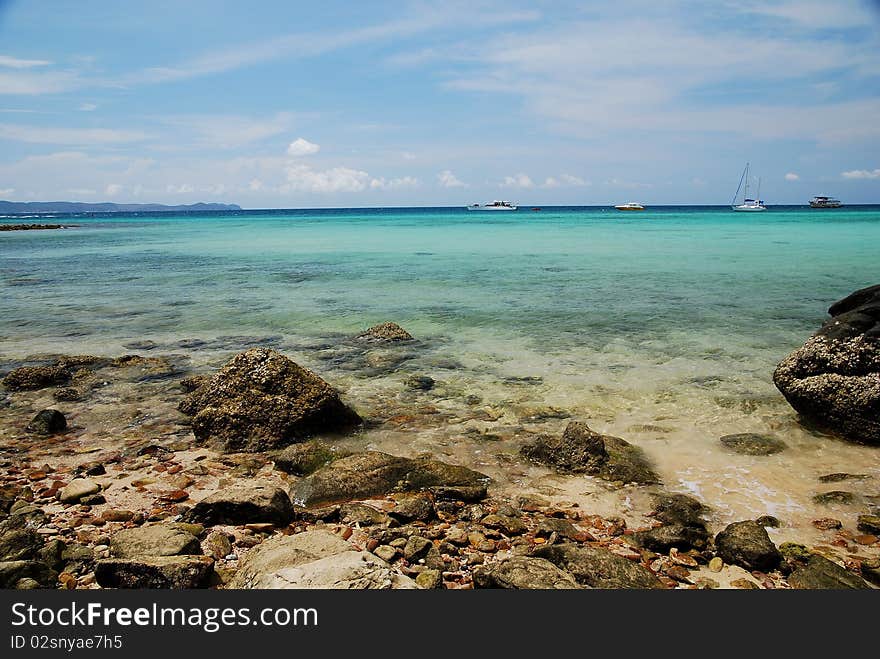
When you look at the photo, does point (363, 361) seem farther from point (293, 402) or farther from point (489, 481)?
point (489, 481)

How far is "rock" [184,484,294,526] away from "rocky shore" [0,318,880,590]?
0.7 inches

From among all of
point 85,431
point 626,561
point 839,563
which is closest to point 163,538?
point 626,561

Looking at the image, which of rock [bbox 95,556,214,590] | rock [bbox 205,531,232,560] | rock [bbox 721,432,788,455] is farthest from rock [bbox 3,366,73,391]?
rock [bbox 721,432,788,455]

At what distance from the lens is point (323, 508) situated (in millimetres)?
5547

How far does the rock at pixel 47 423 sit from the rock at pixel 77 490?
2116mm

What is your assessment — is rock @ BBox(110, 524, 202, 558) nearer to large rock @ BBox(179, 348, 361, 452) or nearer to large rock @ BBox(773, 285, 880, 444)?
large rock @ BBox(179, 348, 361, 452)

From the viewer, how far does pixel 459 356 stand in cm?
1152

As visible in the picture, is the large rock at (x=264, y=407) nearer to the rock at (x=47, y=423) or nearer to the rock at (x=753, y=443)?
A: the rock at (x=47, y=423)

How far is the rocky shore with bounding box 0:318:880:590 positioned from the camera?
415 cm

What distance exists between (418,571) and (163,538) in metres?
2.07

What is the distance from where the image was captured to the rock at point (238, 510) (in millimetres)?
5102

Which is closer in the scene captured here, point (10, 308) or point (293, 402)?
point (293, 402)

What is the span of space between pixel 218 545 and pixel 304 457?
2066mm

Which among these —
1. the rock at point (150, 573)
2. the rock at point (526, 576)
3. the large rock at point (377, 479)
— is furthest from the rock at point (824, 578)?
the rock at point (150, 573)
